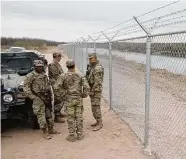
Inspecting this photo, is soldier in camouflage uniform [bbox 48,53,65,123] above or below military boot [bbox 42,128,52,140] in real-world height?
above

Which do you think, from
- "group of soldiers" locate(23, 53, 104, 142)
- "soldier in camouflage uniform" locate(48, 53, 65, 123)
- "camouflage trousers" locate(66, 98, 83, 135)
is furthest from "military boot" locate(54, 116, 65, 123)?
"camouflage trousers" locate(66, 98, 83, 135)

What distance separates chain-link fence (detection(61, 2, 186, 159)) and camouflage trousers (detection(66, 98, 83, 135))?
1153mm

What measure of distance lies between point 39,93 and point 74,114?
803 millimetres

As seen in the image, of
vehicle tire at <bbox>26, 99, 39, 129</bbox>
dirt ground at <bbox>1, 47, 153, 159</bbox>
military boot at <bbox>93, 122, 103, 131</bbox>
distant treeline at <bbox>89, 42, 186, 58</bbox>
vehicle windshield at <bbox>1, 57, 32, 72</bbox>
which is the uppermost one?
distant treeline at <bbox>89, 42, 186, 58</bbox>

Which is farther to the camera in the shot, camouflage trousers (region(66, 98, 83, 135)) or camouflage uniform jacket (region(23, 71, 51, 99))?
camouflage uniform jacket (region(23, 71, 51, 99))

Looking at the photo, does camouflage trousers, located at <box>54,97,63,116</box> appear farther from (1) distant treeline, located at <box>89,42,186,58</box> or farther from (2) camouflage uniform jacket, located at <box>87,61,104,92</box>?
(1) distant treeline, located at <box>89,42,186,58</box>

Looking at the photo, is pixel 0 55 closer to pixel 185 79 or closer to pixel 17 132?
pixel 17 132

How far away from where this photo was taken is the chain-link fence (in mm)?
5109

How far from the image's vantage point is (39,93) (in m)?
7.19

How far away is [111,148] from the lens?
21.1 ft

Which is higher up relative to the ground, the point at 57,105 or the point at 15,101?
the point at 15,101

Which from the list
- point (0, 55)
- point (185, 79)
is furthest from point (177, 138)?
point (0, 55)

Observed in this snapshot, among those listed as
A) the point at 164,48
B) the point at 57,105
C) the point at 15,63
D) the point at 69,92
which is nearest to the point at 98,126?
the point at 69,92

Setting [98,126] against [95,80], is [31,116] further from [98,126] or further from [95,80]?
[95,80]
